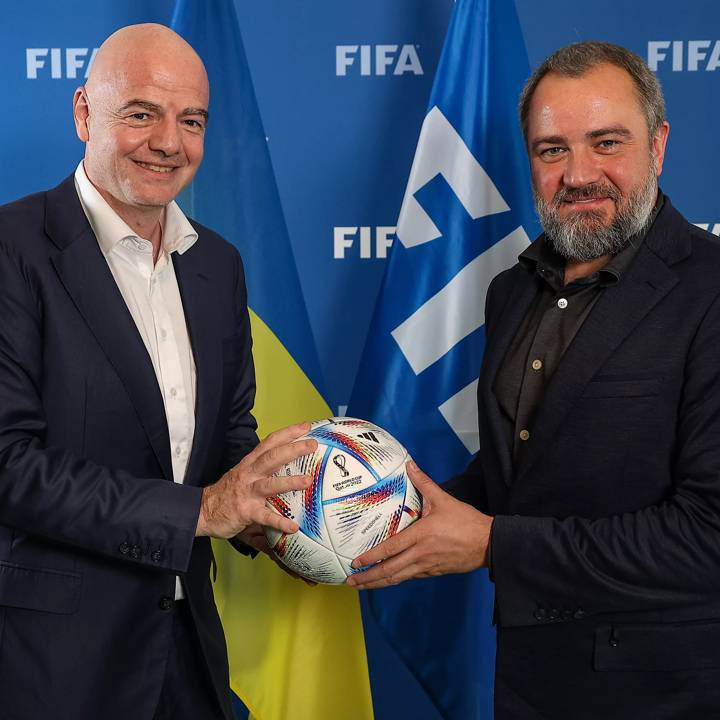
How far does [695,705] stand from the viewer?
72.1 inches

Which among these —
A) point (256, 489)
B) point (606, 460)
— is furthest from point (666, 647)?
point (256, 489)

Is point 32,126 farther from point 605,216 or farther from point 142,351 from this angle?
point 605,216

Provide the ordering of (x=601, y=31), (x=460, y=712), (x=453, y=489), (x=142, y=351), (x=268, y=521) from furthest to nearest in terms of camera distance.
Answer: (x=601, y=31) → (x=460, y=712) → (x=453, y=489) → (x=142, y=351) → (x=268, y=521)

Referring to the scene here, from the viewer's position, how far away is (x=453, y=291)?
8.89 ft

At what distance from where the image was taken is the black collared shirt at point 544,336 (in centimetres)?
197

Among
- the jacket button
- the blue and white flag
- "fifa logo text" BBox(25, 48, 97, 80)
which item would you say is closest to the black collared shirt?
the blue and white flag

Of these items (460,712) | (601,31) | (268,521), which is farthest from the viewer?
(601,31)

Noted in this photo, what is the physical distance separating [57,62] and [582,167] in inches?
79.8

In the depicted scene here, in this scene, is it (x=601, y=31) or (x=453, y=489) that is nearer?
(x=453, y=489)

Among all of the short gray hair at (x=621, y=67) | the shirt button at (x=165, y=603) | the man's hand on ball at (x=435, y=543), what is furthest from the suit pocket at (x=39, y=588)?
the short gray hair at (x=621, y=67)

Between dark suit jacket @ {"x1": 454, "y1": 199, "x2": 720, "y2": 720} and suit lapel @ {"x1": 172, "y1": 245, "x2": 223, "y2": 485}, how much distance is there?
2.19 ft

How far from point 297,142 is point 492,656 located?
5.90ft

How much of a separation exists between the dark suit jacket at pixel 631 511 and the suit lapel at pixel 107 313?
0.75m

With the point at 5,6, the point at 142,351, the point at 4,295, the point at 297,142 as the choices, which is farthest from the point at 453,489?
the point at 5,6
